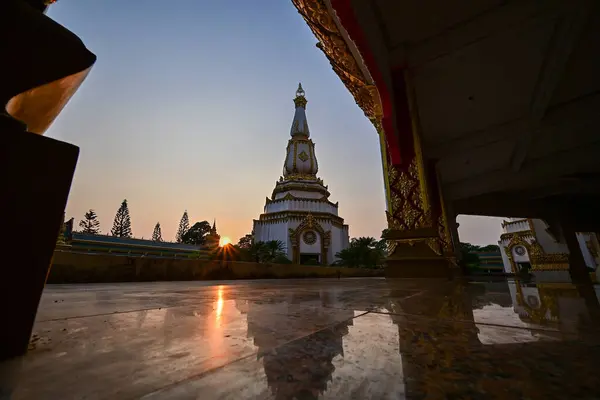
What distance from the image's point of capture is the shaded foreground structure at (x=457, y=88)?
2.95 m

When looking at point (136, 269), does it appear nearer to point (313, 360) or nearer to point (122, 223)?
point (313, 360)

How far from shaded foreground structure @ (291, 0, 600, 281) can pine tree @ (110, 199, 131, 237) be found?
35817 millimetres

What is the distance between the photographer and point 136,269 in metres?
3.92

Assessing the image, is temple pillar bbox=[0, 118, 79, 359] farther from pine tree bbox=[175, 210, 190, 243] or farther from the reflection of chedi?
pine tree bbox=[175, 210, 190, 243]

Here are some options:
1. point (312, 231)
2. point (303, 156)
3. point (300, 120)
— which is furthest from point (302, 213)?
point (300, 120)

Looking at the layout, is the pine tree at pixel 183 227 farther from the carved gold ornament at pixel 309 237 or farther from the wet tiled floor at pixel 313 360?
the wet tiled floor at pixel 313 360

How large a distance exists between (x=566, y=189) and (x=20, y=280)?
9.00 m

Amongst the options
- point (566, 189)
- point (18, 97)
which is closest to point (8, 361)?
point (18, 97)

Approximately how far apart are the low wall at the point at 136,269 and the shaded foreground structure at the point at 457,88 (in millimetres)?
3176

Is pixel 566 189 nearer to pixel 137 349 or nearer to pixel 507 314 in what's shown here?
pixel 507 314

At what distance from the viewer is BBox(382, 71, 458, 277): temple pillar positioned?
3.52 meters

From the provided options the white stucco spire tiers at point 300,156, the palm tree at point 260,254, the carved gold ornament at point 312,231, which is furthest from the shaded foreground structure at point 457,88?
the white stucco spire tiers at point 300,156

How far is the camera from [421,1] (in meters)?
2.92

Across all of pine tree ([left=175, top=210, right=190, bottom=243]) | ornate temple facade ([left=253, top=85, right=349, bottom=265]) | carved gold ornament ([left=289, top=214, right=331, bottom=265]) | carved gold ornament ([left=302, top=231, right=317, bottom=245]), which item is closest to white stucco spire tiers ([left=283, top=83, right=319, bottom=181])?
ornate temple facade ([left=253, top=85, right=349, bottom=265])
